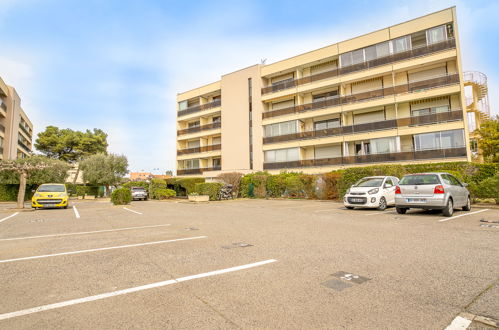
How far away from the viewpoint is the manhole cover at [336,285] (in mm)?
3247

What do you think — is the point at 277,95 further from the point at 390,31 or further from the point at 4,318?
the point at 4,318

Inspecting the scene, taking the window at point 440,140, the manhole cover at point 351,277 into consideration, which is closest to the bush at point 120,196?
the manhole cover at point 351,277

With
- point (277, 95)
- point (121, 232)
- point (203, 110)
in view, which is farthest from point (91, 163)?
point (121, 232)

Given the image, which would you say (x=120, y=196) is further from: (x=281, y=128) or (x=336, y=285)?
(x=281, y=128)

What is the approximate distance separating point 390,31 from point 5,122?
47.8 m

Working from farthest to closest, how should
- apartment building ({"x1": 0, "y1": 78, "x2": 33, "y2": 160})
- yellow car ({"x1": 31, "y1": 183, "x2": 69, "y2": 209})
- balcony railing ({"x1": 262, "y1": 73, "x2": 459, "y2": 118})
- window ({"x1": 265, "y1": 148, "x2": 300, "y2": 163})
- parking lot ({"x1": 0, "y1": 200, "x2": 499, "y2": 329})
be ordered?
1. apartment building ({"x1": 0, "y1": 78, "x2": 33, "y2": 160})
2. window ({"x1": 265, "y1": 148, "x2": 300, "y2": 163})
3. balcony railing ({"x1": 262, "y1": 73, "x2": 459, "y2": 118})
4. yellow car ({"x1": 31, "y1": 183, "x2": 69, "y2": 209})
5. parking lot ({"x1": 0, "y1": 200, "x2": 499, "y2": 329})

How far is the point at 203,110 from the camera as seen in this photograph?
4172cm

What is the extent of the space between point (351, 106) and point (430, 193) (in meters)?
19.9

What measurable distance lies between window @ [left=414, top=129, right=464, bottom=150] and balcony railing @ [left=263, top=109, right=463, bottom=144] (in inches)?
A: 41.6

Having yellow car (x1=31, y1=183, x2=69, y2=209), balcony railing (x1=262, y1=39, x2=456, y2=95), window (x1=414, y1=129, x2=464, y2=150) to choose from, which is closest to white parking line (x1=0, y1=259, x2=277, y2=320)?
yellow car (x1=31, y1=183, x2=69, y2=209)

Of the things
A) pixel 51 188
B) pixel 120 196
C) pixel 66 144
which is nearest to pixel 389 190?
pixel 120 196

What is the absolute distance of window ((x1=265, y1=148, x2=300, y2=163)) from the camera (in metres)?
31.5

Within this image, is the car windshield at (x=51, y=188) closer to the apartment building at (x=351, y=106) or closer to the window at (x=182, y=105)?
the apartment building at (x=351, y=106)

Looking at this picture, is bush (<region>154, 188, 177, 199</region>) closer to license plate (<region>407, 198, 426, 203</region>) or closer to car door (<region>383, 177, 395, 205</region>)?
car door (<region>383, 177, 395, 205</region>)
